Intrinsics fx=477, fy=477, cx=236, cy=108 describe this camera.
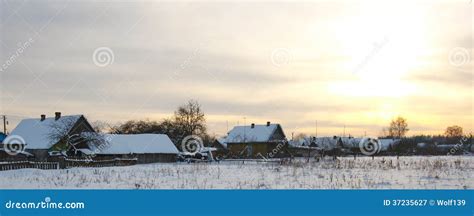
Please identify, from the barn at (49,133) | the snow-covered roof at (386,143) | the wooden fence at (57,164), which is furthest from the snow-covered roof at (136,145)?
the snow-covered roof at (386,143)

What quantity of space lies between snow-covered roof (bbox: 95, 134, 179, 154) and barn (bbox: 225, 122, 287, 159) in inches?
753

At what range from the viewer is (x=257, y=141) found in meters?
73.1

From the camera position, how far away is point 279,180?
15.3 meters

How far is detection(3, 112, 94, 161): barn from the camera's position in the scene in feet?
156

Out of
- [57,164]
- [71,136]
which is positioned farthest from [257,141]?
[57,164]

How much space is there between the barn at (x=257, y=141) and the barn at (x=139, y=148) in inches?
754

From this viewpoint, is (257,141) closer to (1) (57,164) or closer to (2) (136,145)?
(2) (136,145)

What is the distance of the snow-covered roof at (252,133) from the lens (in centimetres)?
7306

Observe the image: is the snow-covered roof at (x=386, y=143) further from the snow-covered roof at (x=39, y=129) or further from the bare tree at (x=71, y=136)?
the snow-covered roof at (x=39, y=129)

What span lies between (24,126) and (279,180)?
152 ft

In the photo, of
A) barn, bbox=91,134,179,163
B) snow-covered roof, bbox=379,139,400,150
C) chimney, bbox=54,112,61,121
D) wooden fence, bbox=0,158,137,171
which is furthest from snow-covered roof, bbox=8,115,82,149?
snow-covered roof, bbox=379,139,400,150

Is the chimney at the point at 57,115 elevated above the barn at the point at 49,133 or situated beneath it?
elevated above
